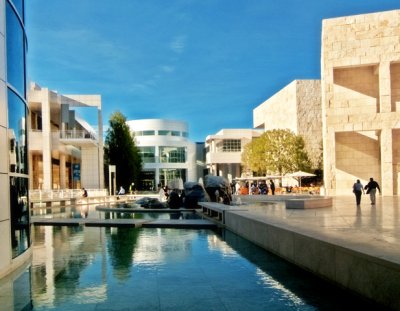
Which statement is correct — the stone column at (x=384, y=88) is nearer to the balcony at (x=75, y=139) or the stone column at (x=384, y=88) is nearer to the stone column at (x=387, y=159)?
the stone column at (x=387, y=159)

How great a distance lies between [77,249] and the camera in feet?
35.9

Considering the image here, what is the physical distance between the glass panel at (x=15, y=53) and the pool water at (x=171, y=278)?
368cm

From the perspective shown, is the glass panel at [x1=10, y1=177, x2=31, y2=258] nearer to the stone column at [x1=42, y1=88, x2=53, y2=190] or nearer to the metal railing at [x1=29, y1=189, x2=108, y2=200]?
the metal railing at [x1=29, y1=189, x2=108, y2=200]

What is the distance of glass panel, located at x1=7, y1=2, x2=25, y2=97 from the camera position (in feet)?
28.7

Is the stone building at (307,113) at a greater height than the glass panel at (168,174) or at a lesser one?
greater

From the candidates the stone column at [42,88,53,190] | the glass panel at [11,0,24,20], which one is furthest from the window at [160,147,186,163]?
the glass panel at [11,0,24,20]

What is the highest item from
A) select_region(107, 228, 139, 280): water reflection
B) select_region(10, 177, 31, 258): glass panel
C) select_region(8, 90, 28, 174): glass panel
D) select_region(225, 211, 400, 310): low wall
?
select_region(8, 90, 28, 174): glass panel

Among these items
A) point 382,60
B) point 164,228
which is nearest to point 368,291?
point 164,228

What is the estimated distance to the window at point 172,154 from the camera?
9012 centimetres

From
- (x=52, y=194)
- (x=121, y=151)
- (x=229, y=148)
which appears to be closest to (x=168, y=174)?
(x=229, y=148)

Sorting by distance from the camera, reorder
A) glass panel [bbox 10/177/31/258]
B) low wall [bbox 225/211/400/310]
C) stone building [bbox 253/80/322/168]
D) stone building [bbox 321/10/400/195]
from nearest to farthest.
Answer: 1. low wall [bbox 225/211/400/310]
2. glass panel [bbox 10/177/31/258]
3. stone building [bbox 321/10/400/195]
4. stone building [bbox 253/80/322/168]

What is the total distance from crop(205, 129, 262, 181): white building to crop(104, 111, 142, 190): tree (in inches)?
843

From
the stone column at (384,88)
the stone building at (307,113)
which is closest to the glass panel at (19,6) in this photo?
the stone column at (384,88)

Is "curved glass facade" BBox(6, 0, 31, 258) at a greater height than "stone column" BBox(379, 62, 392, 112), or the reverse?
"stone column" BBox(379, 62, 392, 112)
